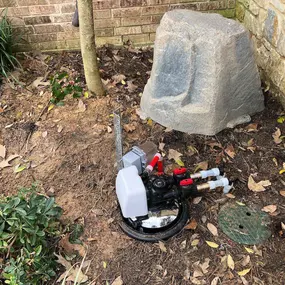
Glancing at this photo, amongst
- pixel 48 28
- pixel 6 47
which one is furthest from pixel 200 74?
pixel 6 47

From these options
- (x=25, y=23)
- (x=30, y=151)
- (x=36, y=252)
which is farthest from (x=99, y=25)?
(x=36, y=252)

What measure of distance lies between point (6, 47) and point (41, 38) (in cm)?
44

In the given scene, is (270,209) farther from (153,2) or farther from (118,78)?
(153,2)

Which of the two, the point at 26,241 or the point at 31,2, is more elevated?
the point at 31,2

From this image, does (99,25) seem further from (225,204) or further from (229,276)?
A: (229,276)

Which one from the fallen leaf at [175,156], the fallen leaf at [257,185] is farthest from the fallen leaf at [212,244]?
the fallen leaf at [175,156]

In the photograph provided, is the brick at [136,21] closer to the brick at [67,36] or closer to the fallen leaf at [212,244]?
the brick at [67,36]

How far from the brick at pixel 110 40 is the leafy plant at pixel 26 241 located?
2.54 m

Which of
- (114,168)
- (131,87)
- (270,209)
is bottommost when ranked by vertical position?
(270,209)

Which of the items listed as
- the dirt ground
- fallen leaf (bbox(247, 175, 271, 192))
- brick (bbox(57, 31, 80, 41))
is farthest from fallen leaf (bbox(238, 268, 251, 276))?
brick (bbox(57, 31, 80, 41))

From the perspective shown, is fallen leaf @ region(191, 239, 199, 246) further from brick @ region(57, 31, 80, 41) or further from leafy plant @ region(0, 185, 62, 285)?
brick @ region(57, 31, 80, 41)

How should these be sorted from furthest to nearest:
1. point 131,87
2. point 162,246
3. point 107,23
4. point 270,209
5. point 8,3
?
point 107,23 < point 8,3 < point 131,87 < point 270,209 < point 162,246

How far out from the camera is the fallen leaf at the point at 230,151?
10.4ft

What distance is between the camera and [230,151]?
3191mm
